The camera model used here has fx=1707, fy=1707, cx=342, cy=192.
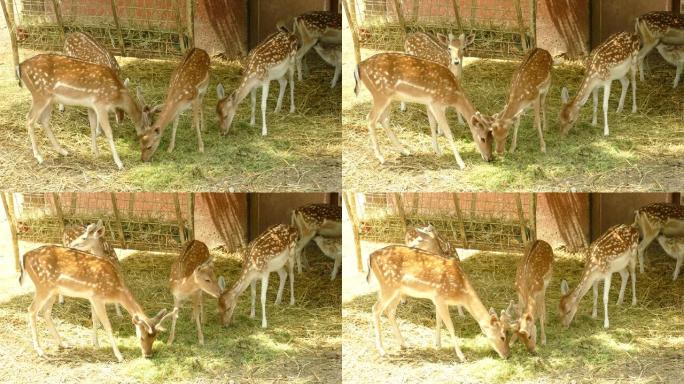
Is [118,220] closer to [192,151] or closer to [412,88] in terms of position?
[192,151]

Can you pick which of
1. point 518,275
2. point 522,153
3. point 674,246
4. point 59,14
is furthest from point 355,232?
point 59,14

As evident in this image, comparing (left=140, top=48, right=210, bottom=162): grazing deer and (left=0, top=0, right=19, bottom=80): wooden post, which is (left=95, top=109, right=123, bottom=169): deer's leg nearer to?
(left=140, top=48, right=210, bottom=162): grazing deer

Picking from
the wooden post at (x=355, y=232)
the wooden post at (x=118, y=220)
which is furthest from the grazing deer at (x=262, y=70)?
the wooden post at (x=118, y=220)

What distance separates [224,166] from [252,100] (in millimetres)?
421

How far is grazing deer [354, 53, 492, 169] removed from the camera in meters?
8.34

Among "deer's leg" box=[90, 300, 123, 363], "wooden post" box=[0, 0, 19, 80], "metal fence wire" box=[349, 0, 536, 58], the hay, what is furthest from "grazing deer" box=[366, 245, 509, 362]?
"wooden post" box=[0, 0, 19, 80]

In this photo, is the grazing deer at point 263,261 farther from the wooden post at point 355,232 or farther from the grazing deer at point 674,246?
the grazing deer at point 674,246

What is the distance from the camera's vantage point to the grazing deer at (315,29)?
8703 mm

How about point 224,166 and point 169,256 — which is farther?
point 169,256

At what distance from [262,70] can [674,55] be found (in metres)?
2.19

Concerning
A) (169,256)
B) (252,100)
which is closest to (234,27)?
(252,100)

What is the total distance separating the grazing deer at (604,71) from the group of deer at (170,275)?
1.29 metres

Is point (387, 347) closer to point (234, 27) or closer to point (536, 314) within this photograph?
point (536, 314)

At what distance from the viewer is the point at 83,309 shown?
891 centimetres
